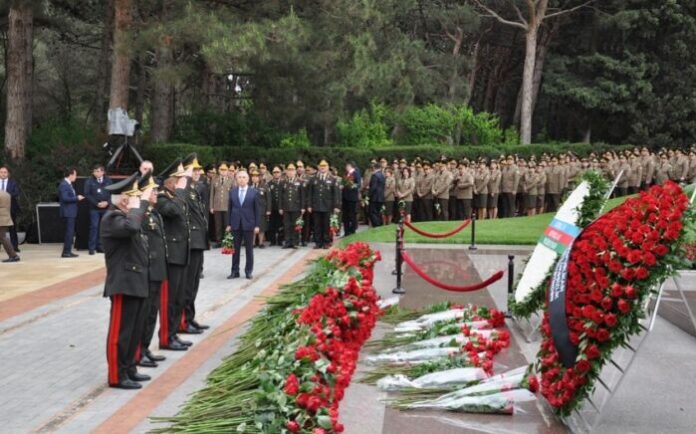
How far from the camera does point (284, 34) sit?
22594 mm

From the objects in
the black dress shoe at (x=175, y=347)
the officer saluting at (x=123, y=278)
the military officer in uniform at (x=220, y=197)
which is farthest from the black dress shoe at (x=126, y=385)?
the military officer in uniform at (x=220, y=197)

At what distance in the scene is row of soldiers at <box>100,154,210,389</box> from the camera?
8273 millimetres

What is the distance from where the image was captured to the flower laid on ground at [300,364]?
5.34 m

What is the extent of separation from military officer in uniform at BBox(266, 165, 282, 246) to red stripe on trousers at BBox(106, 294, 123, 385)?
40.5 ft

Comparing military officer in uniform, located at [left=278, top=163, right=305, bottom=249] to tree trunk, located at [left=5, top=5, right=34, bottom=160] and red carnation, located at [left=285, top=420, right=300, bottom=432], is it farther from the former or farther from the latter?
red carnation, located at [left=285, top=420, right=300, bottom=432]

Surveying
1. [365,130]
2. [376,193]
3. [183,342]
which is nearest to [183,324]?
[183,342]

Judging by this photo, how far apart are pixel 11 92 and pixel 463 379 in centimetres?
2143

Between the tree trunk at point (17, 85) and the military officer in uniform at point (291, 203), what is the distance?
9081 millimetres

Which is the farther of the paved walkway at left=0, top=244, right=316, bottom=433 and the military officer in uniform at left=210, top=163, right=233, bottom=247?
the military officer in uniform at left=210, top=163, right=233, bottom=247

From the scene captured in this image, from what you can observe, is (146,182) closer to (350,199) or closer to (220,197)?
(220,197)

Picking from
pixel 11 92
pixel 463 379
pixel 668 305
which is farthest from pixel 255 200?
pixel 11 92

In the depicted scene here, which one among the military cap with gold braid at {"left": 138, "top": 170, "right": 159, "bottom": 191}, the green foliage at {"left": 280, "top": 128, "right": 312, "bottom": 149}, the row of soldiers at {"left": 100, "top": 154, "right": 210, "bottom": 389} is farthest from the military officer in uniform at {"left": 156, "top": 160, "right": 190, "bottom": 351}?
the green foliage at {"left": 280, "top": 128, "right": 312, "bottom": 149}

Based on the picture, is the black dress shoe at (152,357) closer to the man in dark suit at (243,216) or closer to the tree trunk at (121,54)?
the man in dark suit at (243,216)

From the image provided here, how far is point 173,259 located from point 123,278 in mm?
1596
